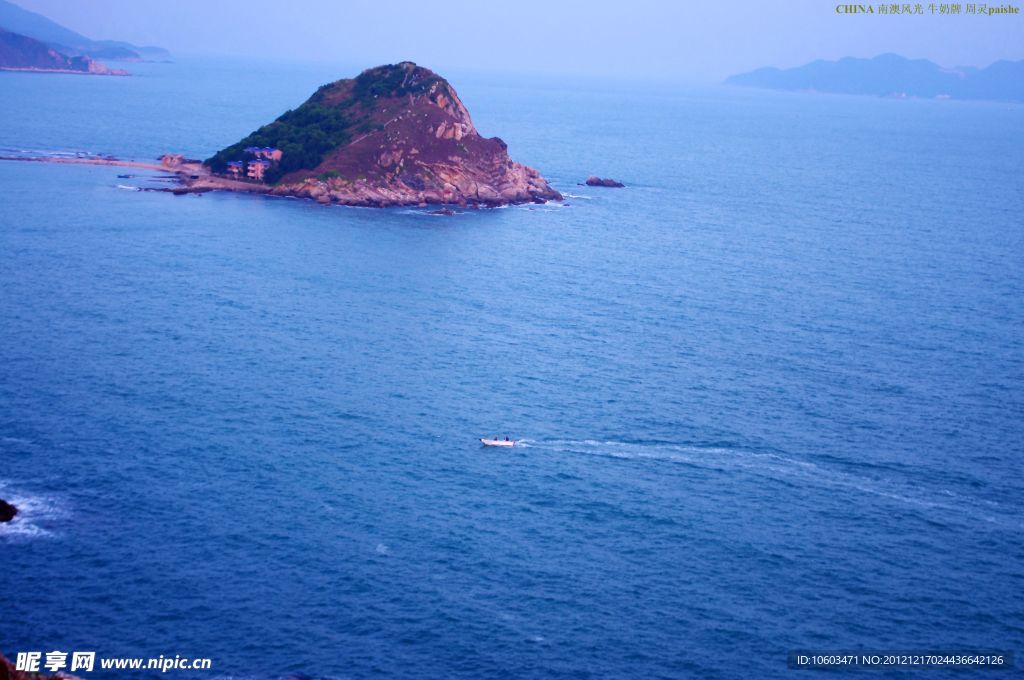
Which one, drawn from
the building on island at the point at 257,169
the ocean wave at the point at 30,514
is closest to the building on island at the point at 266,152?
the building on island at the point at 257,169

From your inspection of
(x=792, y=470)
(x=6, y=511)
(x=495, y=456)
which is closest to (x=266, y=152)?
(x=495, y=456)

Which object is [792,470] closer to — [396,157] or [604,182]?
A: [396,157]

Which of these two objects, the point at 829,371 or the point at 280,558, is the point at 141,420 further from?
the point at 829,371

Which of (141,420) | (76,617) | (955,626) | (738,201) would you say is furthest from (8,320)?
(738,201)

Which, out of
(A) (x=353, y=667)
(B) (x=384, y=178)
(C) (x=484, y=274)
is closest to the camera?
(A) (x=353, y=667)

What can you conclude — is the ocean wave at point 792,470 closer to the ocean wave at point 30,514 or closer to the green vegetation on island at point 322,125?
the ocean wave at point 30,514

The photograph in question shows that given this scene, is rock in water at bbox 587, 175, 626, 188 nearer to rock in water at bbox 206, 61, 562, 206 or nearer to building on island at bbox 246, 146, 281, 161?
rock in water at bbox 206, 61, 562, 206
